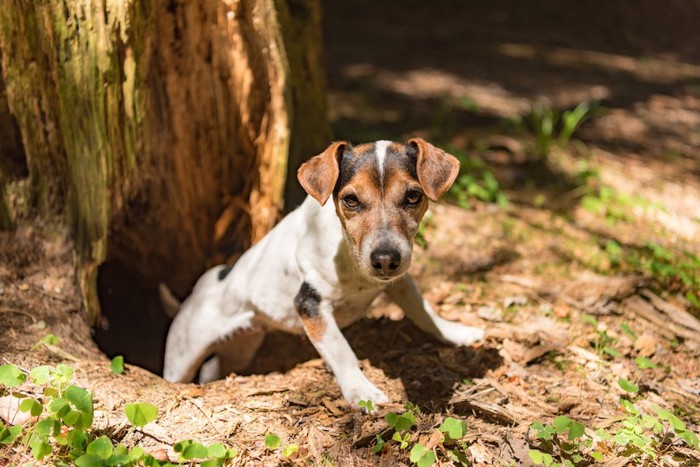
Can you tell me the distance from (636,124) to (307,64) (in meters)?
5.02

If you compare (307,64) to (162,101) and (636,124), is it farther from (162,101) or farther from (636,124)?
(636,124)

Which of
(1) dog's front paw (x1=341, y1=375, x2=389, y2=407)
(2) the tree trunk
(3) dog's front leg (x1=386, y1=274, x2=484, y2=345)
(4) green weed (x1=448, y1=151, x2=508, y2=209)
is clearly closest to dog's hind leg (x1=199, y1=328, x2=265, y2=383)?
(2) the tree trunk

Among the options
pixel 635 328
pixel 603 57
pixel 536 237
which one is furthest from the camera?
pixel 603 57

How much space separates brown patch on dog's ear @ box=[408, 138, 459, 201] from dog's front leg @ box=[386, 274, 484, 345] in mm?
996

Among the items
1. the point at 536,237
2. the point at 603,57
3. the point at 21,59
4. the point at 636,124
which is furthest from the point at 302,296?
the point at 603,57

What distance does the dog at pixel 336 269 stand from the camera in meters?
3.53

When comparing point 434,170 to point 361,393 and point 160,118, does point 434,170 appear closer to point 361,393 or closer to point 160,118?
point 361,393

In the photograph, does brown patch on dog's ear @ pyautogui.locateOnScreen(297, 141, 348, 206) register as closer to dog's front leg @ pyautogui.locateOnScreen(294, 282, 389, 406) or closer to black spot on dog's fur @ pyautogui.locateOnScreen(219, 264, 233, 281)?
dog's front leg @ pyautogui.locateOnScreen(294, 282, 389, 406)

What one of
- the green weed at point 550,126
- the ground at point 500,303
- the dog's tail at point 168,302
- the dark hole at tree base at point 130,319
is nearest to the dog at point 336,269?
the ground at point 500,303

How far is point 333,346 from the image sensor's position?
391 centimetres

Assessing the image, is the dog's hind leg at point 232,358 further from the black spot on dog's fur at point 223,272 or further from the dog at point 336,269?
the black spot on dog's fur at point 223,272

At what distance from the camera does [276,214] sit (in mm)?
5355

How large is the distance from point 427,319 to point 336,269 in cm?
90

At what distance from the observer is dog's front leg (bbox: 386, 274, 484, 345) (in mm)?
4410
